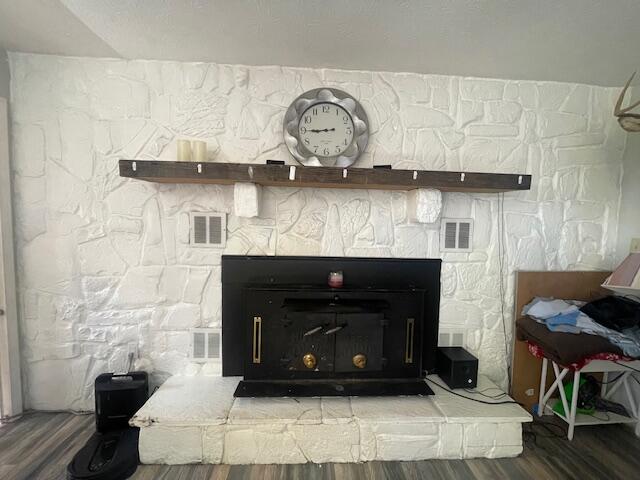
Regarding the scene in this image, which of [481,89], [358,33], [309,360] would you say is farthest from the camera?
[481,89]

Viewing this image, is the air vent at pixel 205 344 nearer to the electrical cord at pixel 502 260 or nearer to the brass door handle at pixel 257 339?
the brass door handle at pixel 257 339

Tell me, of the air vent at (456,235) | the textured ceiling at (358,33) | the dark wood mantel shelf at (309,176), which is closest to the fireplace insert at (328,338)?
the air vent at (456,235)

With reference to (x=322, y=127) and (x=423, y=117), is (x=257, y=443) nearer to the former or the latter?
(x=322, y=127)

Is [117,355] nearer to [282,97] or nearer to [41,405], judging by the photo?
[41,405]

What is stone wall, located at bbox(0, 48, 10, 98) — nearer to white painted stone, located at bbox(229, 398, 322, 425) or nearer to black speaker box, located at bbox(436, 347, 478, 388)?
white painted stone, located at bbox(229, 398, 322, 425)

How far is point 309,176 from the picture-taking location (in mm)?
1660

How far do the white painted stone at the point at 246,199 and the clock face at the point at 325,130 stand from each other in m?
0.43

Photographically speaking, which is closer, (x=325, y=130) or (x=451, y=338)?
(x=325, y=130)

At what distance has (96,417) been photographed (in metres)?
1.74

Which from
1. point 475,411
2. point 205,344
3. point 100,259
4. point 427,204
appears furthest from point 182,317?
point 475,411

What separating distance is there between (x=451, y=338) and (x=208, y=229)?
5.67 ft

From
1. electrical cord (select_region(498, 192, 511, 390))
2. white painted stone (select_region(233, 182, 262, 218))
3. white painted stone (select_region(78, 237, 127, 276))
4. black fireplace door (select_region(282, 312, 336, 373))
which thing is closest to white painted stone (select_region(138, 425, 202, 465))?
black fireplace door (select_region(282, 312, 336, 373))

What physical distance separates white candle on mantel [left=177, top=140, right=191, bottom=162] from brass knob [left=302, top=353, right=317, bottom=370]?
131 cm

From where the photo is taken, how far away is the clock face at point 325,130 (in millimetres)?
1854
